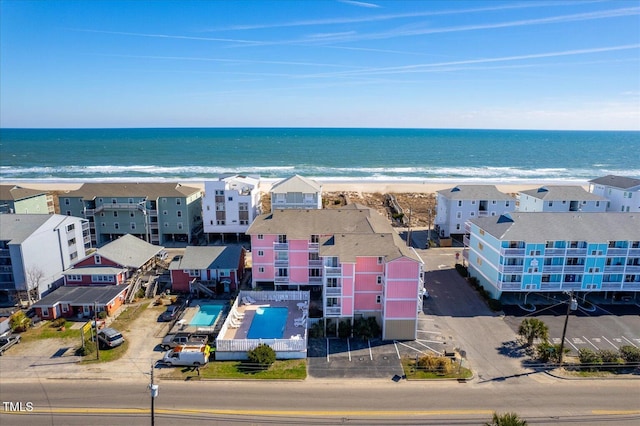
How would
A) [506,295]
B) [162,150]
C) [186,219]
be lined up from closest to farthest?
[506,295] → [186,219] → [162,150]

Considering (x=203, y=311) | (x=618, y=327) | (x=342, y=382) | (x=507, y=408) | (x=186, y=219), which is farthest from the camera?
(x=186, y=219)

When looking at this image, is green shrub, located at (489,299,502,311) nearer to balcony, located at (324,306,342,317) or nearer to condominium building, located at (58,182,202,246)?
balcony, located at (324,306,342,317)

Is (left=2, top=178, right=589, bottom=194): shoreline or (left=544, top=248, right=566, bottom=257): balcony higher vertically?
(left=544, top=248, right=566, bottom=257): balcony

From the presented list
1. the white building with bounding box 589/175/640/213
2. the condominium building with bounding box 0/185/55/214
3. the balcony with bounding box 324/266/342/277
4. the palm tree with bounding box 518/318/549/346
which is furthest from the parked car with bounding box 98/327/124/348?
the white building with bounding box 589/175/640/213

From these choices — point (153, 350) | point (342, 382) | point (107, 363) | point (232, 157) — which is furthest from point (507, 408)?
point (232, 157)

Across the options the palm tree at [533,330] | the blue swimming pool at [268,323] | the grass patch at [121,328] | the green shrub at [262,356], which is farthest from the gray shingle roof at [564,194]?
the grass patch at [121,328]

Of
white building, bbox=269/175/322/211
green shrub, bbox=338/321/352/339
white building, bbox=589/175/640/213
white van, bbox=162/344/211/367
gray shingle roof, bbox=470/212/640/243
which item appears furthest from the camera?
white building, bbox=269/175/322/211

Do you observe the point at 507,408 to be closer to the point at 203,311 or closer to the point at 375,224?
the point at 375,224
